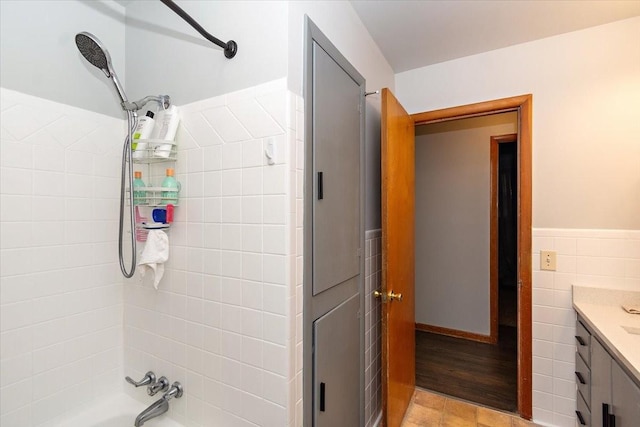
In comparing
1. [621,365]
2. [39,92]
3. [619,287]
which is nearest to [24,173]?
[39,92]

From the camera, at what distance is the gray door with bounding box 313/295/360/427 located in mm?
1234

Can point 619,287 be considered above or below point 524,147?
below

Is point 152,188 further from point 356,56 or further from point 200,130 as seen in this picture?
point 356,56

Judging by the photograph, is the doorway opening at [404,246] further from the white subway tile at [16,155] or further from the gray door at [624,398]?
the white subway tile at [16,155]

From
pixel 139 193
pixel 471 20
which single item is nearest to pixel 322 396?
pixel 139 193

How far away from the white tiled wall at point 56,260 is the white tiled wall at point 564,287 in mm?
2487

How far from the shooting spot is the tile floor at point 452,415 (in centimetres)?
194

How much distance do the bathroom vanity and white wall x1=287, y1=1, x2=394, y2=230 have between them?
1.20 metres

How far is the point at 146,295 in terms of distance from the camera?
1448mm

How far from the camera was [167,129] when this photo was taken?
4.19 ft

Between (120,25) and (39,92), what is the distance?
54 centimetres

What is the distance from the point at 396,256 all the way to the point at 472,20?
1.43m

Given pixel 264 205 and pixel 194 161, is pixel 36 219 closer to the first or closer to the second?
pixel 194 161

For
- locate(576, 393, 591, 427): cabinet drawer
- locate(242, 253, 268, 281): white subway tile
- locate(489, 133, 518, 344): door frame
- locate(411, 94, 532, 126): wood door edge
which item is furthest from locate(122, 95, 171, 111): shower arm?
locate(489, 133, 518, 344): door frame
